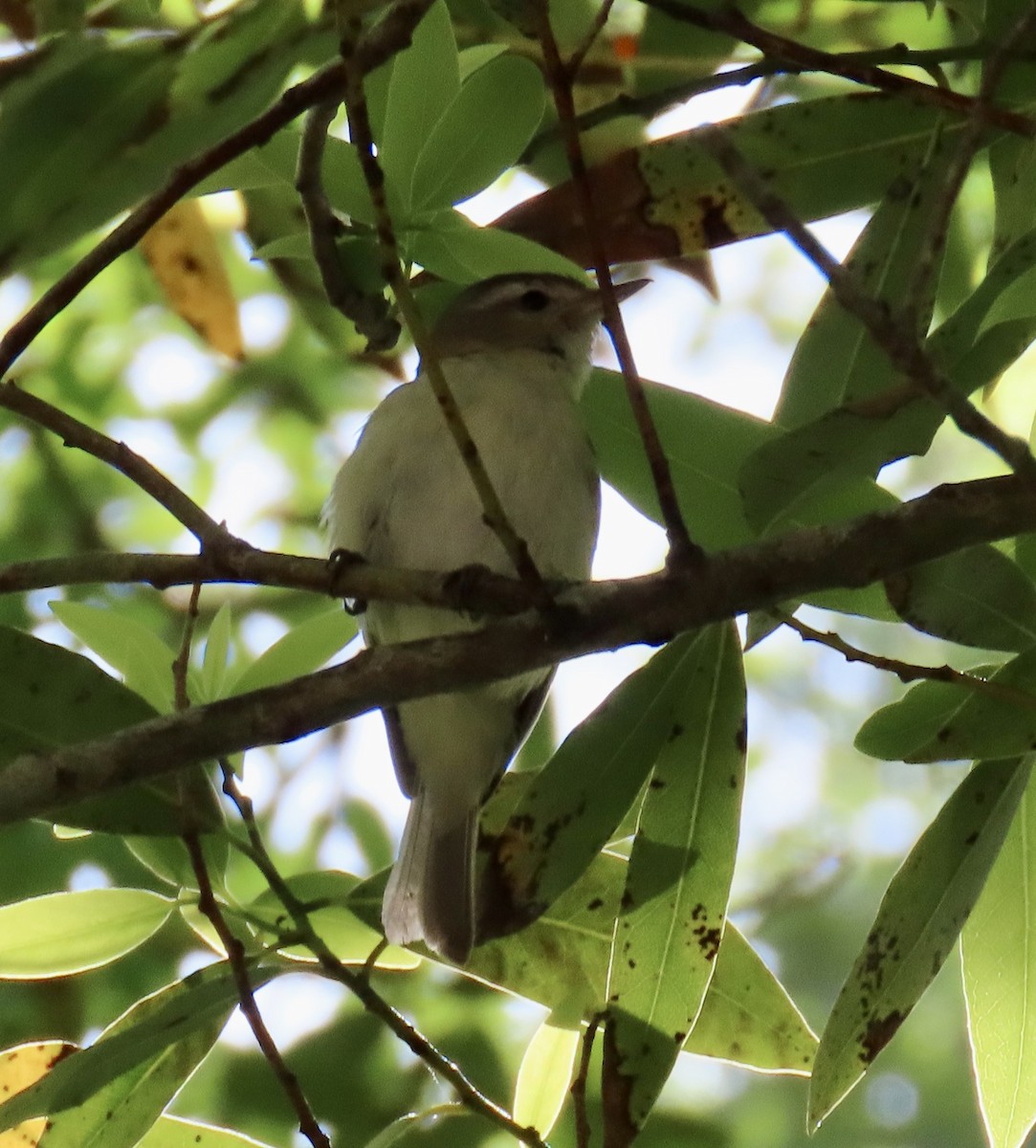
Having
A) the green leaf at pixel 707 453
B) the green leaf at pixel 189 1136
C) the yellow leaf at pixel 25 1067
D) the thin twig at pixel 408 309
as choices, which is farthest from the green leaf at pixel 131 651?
the thin twig at pixel 408 309

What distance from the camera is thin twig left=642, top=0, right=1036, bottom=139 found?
1.78 metres

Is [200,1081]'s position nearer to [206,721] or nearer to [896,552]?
[206,721]

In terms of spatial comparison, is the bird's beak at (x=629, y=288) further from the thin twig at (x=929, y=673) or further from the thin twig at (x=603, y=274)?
the thin twig at (x=603, y=274)

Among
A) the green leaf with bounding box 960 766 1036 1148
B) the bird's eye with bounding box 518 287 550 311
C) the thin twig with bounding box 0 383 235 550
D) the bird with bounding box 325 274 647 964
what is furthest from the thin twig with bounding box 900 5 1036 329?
the bird's eye with bounding box 518 287 550 311

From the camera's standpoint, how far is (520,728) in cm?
335

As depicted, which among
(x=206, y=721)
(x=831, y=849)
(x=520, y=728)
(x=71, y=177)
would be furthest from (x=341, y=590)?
(x=831, y=849)

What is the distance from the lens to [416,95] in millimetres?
2021

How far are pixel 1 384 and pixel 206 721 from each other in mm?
504

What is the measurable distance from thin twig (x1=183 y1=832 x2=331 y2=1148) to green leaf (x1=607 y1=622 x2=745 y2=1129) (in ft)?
1.43

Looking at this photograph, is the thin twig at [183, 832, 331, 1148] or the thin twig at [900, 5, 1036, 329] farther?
the thin twig at [183, 832, 331, 1148]

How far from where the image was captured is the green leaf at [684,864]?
2.11m

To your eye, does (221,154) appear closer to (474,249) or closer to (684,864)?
(474,249)

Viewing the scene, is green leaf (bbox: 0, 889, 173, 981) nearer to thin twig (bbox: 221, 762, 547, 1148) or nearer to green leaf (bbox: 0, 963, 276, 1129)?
green leaf (bbox: 0, 963, 276, 1129)

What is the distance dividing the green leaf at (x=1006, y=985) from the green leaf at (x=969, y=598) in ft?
1.46
